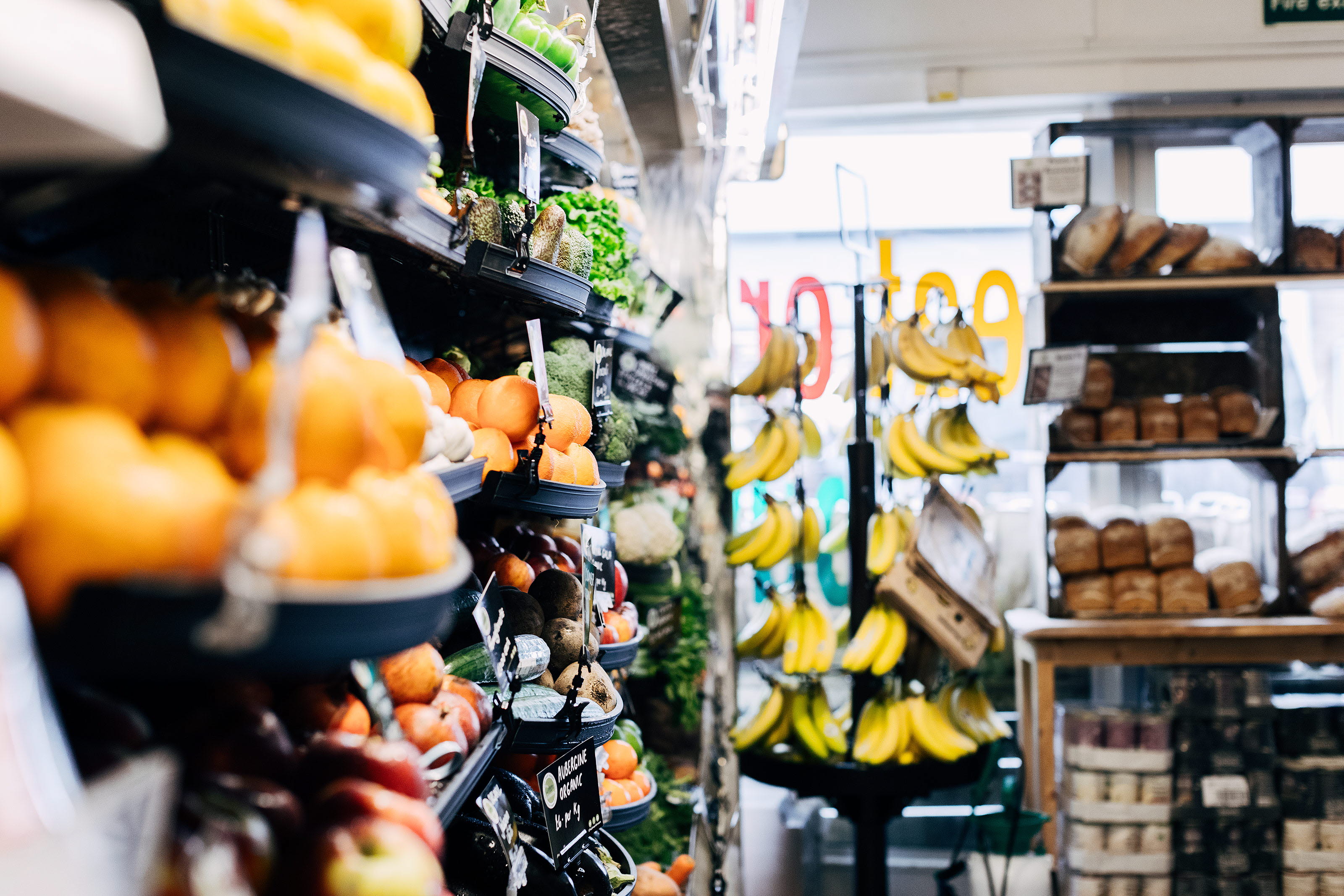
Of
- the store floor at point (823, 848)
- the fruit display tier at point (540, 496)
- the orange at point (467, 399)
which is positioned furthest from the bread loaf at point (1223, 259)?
the orange at point (467, 399)

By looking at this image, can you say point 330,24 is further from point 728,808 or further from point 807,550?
point 728,808

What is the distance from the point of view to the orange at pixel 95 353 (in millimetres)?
526

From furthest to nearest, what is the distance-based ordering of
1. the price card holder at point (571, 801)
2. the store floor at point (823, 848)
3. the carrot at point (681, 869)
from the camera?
the store floor at point (823, 848), the carrot at point (681, 869), the price card holder at point (571, 801)

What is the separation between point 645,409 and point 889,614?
103 centimetres

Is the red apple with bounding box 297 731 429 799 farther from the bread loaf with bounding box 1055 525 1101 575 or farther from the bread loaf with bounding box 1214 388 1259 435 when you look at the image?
the bread loaf with bounding box 1214 388 1259 435

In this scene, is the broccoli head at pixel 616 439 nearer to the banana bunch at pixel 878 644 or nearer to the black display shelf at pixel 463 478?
the black display shelf at pixel 463 478

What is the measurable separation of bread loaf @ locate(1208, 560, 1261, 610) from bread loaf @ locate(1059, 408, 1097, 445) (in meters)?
0.63

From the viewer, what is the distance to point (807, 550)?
10.2ft

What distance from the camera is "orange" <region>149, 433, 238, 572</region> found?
51cm

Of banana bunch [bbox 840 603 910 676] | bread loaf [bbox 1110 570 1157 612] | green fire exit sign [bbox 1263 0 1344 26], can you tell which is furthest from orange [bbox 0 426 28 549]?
green fire exit sign [bbox 1263 0 1344 26]

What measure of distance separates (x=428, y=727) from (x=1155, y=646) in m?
3.02

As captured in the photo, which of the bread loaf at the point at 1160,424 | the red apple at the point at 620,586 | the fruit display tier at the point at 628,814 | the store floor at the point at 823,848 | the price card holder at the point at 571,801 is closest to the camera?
the price card holder at the point at 571,801

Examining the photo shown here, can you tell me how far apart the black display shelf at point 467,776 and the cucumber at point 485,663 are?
7 cm

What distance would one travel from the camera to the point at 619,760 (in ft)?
5.81
